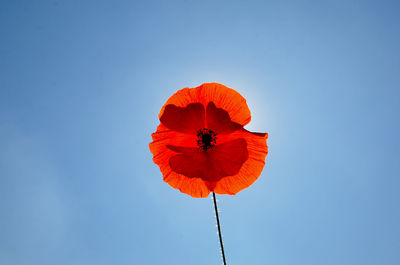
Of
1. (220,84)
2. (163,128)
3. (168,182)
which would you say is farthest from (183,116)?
(168,182)

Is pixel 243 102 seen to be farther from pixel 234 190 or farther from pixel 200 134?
pixel 234 190

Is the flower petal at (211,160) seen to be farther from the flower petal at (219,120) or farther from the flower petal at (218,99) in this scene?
the flower petal at (218,99)

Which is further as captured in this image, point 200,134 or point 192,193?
point 200,134

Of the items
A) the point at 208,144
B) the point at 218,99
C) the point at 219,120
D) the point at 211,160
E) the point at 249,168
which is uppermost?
the point at 218,99

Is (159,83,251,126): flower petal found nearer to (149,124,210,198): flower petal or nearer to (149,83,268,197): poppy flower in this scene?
→ (149,83,268,197): poppy flower

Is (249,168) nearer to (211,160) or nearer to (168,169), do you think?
(211,160)

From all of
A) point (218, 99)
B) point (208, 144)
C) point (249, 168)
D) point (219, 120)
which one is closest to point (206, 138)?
point (208, 144)
